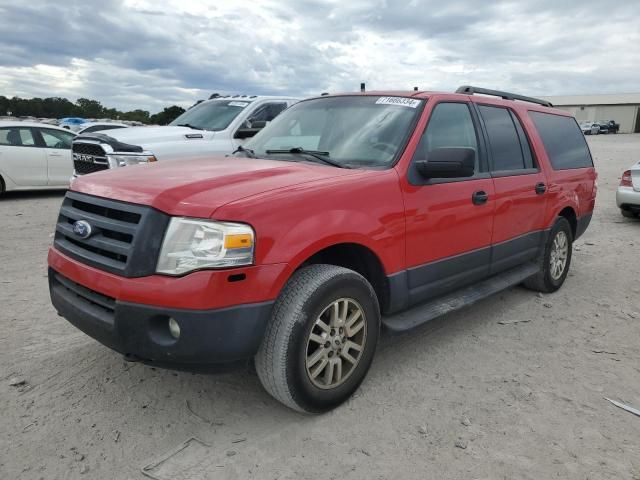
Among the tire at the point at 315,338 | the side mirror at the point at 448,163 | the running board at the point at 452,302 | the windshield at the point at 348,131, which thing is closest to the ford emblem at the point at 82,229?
the tire at the point at 315,338

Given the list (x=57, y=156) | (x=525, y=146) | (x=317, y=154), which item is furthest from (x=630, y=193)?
(x=57, y=156)

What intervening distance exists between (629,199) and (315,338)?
26.8 feet

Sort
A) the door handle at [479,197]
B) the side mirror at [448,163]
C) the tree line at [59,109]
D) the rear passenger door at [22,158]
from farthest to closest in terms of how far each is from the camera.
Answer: the tree line at [59,109]
the rear passenger door at [22,158]
the door handle at [479,197]
the side mirror at [448,163]

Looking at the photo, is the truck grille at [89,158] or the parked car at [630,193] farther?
the parked car at [630,193]

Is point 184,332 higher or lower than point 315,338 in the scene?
higher

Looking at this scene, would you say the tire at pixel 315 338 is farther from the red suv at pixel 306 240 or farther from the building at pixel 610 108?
the building at pixel 610 108

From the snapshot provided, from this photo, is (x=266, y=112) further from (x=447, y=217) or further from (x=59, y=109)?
(x=59, y=109)

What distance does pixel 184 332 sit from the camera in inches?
97.0

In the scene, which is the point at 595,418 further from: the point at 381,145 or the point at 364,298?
the point at 381,145

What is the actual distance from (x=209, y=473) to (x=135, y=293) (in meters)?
0.93

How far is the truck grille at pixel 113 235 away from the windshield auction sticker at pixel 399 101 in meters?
1.96

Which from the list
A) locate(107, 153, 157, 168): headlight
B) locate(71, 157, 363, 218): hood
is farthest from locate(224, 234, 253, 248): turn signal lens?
locate(107, 153, 157, 168): headlight

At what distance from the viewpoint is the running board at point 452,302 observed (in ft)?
11.0

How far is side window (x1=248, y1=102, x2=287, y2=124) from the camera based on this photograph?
27.3ft
